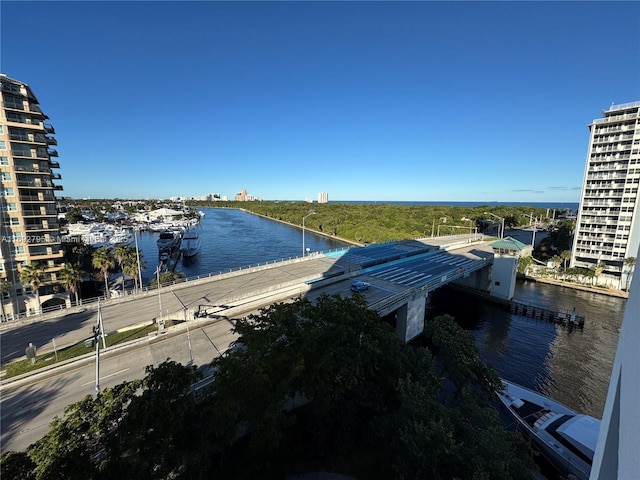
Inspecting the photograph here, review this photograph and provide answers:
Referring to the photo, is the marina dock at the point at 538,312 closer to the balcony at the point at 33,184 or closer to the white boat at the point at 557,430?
the white boat at the point at 557,430

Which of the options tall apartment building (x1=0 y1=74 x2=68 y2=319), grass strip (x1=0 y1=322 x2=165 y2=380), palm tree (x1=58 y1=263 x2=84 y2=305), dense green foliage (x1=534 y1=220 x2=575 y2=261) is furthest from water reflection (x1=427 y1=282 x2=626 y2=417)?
tall apartment building (x1=0 y1=74 x2=68 y2=319)

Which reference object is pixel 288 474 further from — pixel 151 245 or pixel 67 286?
pixel 151 245

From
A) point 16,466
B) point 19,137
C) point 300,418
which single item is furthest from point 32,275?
point 300,418

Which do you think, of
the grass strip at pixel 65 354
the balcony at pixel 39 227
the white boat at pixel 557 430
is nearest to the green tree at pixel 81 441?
the grass strip at pixel 65 354

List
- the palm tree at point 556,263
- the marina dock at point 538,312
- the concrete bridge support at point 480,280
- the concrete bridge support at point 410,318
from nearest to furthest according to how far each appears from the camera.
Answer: the concrete bridge support at point 410,318 < the marina dock at point 538,312 < the concrete bridge support at point 480,280 < the palm tree at point 556,263

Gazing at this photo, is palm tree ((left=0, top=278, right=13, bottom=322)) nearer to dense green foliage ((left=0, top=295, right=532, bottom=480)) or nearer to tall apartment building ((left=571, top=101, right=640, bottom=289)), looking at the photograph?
dense green foliage ((left=0, top=295, right=532, bottom=480))

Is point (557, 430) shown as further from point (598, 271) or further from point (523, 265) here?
point (523, 265)
